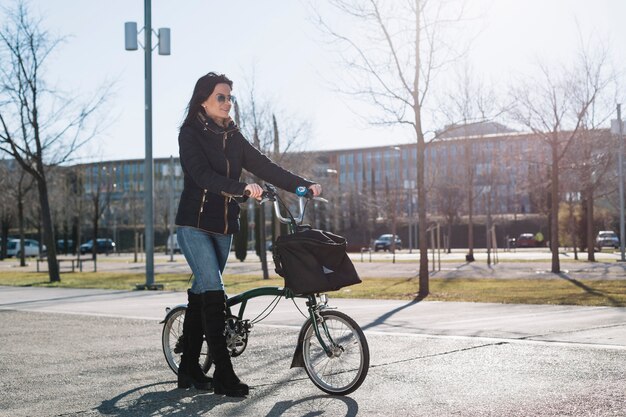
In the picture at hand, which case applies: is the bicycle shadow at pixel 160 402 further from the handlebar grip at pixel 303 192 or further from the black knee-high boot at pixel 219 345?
the handlebar grip at pixel 303 192

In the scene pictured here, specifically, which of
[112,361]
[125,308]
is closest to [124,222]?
[125,308]

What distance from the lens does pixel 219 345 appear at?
16.7 ft

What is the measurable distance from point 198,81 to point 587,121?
73.2 ft

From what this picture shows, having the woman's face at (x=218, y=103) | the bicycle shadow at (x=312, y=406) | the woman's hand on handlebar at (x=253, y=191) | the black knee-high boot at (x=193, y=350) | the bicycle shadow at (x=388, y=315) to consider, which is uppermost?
the woman's face at (x=218, y=103)

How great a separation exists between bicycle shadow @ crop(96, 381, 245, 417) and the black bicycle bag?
2.75 feet

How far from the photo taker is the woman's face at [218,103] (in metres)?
5.32

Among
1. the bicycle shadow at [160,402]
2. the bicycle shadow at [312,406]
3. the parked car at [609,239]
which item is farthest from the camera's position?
the parked car at [609,239]

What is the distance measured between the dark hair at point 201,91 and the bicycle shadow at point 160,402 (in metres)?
1.74

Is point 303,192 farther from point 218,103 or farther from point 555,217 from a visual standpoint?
point 555,217

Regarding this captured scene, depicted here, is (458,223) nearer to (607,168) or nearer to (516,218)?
(516,218)

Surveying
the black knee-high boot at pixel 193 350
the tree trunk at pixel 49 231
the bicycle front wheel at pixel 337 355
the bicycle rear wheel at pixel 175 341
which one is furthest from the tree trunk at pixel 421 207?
the tree trunk at pixel 49 231

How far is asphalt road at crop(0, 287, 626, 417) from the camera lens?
466 cm

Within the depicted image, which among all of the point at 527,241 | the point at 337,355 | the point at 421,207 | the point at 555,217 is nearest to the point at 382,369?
the point at 337,355

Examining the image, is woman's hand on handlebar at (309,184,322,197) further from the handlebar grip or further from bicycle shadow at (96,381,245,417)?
bicycle shadow at (96,381,245,417)
